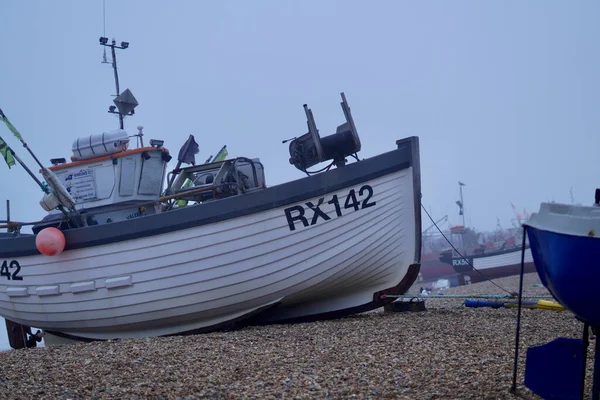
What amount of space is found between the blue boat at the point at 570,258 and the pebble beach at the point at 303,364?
0.93 m

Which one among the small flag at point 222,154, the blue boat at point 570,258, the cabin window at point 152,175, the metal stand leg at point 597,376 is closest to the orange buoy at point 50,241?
the cabin window at point 152,175

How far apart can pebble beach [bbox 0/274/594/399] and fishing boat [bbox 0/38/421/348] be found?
1053mm

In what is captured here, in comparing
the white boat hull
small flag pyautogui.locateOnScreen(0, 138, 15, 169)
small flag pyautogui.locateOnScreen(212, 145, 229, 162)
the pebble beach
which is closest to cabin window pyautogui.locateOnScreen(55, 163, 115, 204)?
small flag pyautogui.locateOnScreen(0, 138, 15, 169)

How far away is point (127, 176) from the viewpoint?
413 inches

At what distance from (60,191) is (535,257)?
23.9 ft

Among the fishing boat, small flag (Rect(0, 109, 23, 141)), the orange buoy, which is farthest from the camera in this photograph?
small flag (Rect(0, 109, 23, 141))

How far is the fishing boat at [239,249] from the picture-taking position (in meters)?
8.46

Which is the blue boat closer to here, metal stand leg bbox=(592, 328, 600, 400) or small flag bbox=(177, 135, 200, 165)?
metal stand leg bbox=(592, 328, 600, 400)

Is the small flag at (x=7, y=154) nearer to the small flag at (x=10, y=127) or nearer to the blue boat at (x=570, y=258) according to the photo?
the small flag at (x=10, y=127)

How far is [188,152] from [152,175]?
0.67 metres

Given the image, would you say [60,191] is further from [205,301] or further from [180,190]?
[205,301]

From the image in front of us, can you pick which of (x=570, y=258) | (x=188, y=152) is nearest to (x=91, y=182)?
(x=188, y=152)

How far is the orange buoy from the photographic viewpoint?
892 cm

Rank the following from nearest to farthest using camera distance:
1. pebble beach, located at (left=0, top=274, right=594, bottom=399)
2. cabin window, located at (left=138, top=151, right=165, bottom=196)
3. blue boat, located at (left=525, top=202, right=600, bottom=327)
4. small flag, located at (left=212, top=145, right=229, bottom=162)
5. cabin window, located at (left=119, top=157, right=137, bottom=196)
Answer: blue boat, located at (left=525, top=202, right=600, bottom=327)
pebble beach, located at (left=0, top=274, right=594, bottom=399)
cabin window, located at (left=119, top=157, right=137, bottom=196)
cabin window, located at (left=138, top=151, right=165, bottom=196)
small flag, located at (left=212, top=145, right=229, bottom=162)
